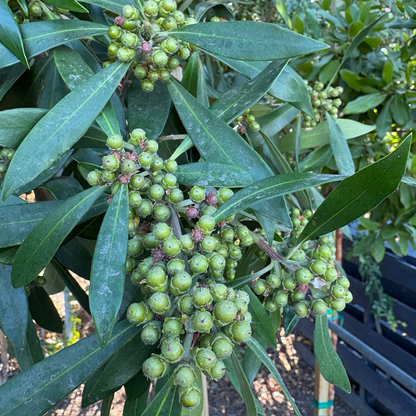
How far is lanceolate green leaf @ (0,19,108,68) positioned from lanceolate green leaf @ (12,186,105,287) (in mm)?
203

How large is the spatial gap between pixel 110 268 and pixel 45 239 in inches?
4.2

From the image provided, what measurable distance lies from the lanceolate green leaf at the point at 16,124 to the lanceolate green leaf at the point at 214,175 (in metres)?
0.20

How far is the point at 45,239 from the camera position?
45 cm

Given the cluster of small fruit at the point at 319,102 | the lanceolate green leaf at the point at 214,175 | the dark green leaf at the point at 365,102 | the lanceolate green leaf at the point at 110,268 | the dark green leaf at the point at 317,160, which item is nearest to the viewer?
the lanceolate green leaf at the point at 110,268

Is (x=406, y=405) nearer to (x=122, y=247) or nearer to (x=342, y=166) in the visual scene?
(x=342, y=166)

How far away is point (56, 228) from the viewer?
45 centimetres

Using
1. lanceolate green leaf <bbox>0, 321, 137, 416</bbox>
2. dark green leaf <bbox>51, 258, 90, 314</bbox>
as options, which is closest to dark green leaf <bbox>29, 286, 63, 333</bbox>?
dark green leaf <bbox>51, 258, 90, 314</bbox>

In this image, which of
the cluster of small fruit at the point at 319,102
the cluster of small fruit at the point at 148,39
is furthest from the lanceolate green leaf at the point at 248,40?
the cluster of small fruit at the point at 319,102

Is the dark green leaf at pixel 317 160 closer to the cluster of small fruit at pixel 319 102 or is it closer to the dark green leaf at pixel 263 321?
the cluster of small fruit at pixel 319 102

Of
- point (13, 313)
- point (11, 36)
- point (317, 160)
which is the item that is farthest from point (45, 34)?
point (317, 160)

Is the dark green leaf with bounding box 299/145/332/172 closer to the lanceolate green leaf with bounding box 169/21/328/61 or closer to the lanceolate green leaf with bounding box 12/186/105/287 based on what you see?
the lanceolate green leaf with bounding box 169/21/328/61

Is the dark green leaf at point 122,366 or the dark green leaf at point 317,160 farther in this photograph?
the dark green leaf at point 317,160

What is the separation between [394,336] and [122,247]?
9.28ft

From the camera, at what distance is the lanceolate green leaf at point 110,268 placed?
1.22 feet
